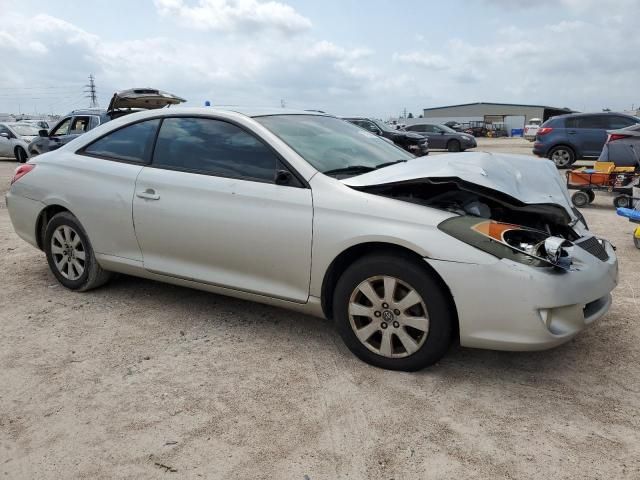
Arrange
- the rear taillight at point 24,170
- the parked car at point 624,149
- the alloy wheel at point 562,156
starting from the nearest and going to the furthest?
1. the rear taillight at point 24,170
2. the parked car at point 624,149
3. the alloy wheel at point 562,156

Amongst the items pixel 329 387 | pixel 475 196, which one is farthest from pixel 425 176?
pixel 329 387

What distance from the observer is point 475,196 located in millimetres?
3301

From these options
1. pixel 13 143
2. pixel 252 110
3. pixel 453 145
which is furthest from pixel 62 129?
pixel 453 145

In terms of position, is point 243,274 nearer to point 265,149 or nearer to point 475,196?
point 265,149

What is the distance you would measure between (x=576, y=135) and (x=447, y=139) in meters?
12.0

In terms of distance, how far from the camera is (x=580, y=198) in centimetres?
947

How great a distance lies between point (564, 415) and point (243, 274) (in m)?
2.02

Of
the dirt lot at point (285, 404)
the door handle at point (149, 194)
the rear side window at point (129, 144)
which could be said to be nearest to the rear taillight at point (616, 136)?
the dirt lot at point (285, 404)

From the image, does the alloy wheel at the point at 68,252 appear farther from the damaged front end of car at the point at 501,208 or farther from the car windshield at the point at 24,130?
the car windshield at the point at 24,130

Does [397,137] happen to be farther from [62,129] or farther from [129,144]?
[129,144]

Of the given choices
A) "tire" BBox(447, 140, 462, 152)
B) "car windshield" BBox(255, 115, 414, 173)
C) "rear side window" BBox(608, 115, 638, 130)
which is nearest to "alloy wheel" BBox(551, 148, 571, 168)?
"rear side window" BBox(608, 115, 638, 130)

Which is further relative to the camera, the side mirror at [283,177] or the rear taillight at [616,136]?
the rear taillight at [616,136]

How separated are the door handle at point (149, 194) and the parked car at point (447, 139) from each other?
23604 mm

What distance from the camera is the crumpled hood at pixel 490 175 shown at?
10.3 ft
